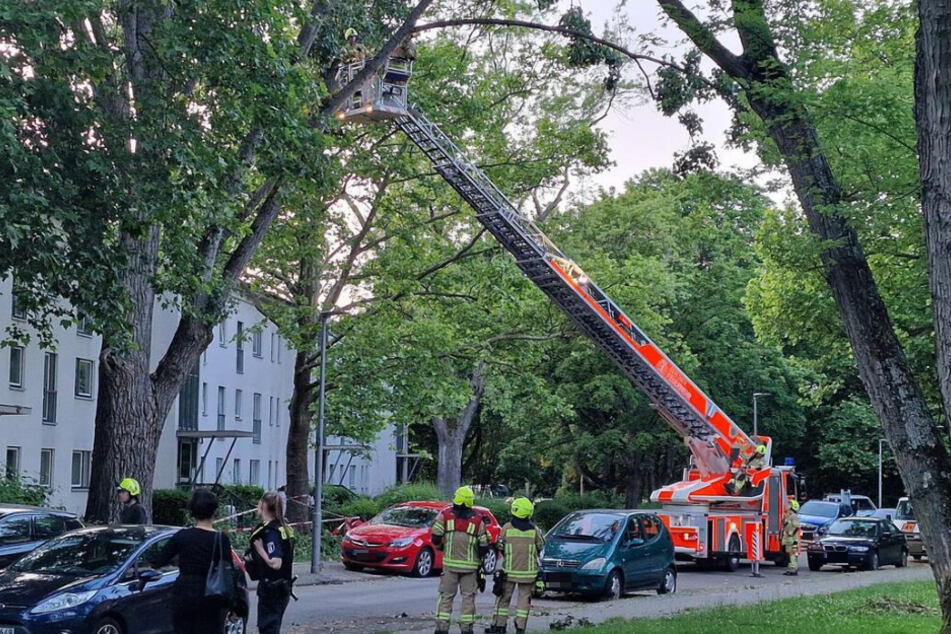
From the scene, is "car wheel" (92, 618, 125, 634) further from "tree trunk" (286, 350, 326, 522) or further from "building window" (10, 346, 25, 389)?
"building window" (10, 346, 25, 389)

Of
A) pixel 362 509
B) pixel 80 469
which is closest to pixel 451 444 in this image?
pixel 362 509

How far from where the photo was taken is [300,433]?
31.9 metres

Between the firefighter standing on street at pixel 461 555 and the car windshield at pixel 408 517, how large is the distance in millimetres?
12975

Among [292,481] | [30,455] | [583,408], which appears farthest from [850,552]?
[30,455]

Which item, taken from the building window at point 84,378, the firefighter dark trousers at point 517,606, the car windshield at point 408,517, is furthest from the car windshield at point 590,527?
the building window at point 84,378

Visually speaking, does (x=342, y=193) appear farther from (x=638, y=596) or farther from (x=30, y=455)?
(x=30, y=455)

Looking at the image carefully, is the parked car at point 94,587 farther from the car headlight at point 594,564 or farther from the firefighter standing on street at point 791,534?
the firefighter standing on street at point 791,534

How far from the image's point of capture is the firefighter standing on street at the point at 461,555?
13787 mm

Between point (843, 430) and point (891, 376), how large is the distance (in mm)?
44860

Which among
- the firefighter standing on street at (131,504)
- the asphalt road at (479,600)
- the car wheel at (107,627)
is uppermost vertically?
the firefighter standing on street at (131,504)

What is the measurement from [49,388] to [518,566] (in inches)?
1064

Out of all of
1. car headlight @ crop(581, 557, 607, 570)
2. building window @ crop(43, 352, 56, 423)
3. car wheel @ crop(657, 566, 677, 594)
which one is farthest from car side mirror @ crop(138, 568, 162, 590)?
building window @ crop(43, 352, 56, 423)

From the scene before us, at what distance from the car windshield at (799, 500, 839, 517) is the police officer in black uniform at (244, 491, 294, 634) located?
34.0 meters

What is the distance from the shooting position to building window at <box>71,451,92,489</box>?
39.9 meters
